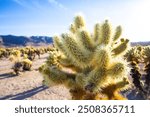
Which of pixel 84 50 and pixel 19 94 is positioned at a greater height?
pixel 84 50

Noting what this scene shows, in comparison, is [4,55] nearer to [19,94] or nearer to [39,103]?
[19,94]

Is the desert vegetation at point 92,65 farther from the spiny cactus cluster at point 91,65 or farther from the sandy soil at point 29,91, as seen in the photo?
the sandy soil at point 29,91

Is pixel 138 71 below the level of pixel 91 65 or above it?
below

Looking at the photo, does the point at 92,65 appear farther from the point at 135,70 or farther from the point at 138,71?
the point at 138,71

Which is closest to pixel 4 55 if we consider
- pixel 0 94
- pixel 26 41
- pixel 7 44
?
pixel 0 94

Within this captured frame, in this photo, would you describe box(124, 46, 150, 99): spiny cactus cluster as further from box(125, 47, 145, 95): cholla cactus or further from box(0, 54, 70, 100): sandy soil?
box(0, 54, 70, 100): sandy soil

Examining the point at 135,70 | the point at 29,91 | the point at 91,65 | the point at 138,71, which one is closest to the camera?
the point at 91,65

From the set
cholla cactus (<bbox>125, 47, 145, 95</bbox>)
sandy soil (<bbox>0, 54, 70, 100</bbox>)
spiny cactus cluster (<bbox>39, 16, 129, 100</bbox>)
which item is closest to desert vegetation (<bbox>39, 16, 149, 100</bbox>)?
spiny cactus cluster (<bbox>39, 16, 129, 100</bbox>)

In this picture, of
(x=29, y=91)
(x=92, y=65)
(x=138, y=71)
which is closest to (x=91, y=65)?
(x=92, y=65)
